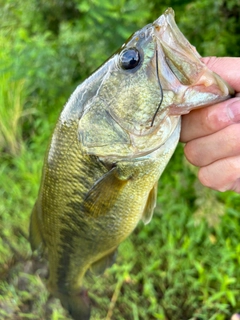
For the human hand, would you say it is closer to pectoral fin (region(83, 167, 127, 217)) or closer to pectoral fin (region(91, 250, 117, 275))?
pectoral fin (region(83, 167, 127, 217))

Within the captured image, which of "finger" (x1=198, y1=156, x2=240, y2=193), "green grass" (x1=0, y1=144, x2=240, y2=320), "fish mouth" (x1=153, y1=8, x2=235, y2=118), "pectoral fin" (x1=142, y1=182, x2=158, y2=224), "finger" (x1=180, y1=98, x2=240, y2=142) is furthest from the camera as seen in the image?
"green grass" (x1=0, y1=144, x2=240, y2=320)

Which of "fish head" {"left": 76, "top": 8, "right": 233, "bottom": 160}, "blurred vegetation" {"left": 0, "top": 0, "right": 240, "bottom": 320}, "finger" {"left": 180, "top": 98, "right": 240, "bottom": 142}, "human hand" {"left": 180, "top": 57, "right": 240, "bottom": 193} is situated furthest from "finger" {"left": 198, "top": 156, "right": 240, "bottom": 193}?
"blurred vegetation" {"left": 0, "top": 0, "right": 240, "bottom": 320}

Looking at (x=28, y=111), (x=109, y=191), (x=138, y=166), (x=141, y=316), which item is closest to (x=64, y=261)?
(x=109, y=191)

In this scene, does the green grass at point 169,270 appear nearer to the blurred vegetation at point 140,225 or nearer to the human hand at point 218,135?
the blurred vegetation at point 140,225

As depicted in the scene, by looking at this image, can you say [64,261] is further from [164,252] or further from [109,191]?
[164,252]

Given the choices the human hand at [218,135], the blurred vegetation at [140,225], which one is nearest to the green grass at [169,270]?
the blurred vegetation at [140,225]

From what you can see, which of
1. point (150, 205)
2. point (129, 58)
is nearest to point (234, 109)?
point (129, 58)
